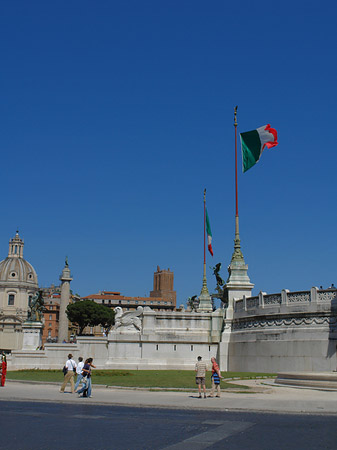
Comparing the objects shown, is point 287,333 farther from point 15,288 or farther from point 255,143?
point 15,288

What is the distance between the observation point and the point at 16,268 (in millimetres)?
152000

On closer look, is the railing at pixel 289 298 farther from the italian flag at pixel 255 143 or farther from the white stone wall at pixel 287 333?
the italian flag at pixel 255 143

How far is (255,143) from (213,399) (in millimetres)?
24205

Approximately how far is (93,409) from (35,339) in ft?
110

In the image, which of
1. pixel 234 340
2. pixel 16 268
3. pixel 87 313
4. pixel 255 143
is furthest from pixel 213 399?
pixel 16 268

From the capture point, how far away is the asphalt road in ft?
34.0

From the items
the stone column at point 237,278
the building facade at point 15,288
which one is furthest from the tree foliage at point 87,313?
the stone column at point 237,278

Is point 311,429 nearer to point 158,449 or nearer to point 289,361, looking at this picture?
point 158,449

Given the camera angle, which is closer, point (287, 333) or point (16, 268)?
point (287, 333)

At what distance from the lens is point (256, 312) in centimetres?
3381

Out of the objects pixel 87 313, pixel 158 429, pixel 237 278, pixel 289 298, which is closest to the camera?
pixel 158 429

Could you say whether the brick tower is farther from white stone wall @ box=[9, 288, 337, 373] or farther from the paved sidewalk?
the paved sidewalk

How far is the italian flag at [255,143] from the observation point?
3778 centimetres

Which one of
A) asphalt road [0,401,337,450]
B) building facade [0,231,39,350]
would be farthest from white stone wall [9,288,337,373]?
building facade [0,231,39,350]
